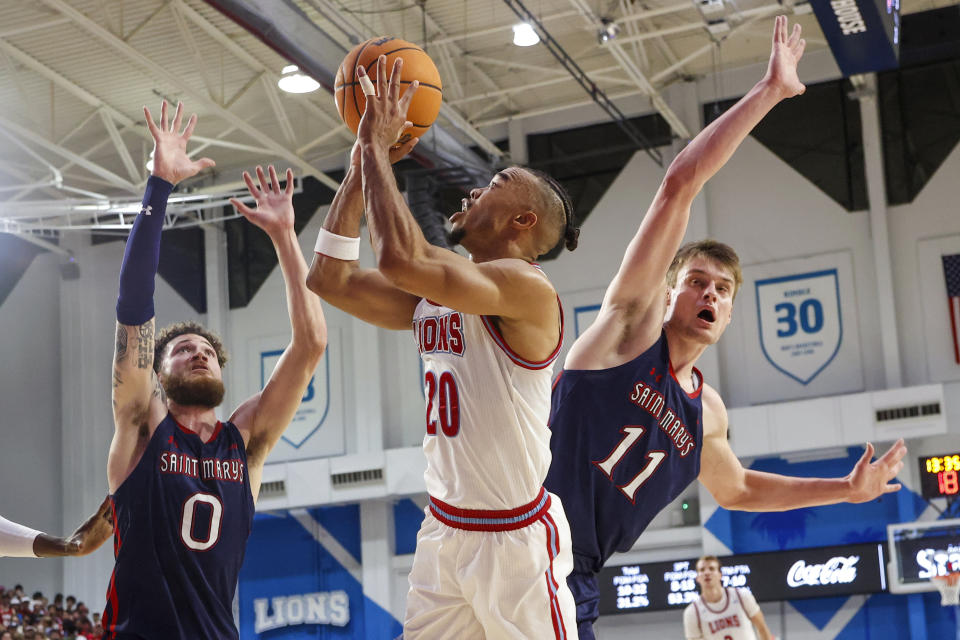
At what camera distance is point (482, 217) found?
3795mm

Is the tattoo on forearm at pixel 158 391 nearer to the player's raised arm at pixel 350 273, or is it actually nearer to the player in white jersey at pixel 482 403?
the player's raised arm at pixel 350 273

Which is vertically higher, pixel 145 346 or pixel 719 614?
pixel 145 346

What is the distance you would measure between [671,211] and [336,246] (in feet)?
4.18

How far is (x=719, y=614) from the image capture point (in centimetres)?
1148

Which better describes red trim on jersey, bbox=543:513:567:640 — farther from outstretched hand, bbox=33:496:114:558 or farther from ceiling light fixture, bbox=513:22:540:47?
ceiling light fixture, bbox=513:22:540:47

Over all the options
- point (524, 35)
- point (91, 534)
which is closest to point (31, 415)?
point (524, 35)

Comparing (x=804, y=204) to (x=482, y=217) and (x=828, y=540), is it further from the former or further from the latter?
(x=482, y=217)

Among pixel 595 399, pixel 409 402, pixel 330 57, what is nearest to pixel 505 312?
pixel 595 399

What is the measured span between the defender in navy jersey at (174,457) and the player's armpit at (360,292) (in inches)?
34.3

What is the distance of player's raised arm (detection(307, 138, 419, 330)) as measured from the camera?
3.85 m

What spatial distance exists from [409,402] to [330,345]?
1.85 m

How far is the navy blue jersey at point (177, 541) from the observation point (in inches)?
169

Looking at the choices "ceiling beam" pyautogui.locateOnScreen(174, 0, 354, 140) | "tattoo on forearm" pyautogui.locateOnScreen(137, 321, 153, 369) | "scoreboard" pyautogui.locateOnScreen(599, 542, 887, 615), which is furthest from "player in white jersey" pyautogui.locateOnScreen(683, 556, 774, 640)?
"ceiling beam" pyautogui.locateOnScreen(174, 0, 354, 140)

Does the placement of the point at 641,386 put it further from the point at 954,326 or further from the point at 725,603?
the point at 954,326
